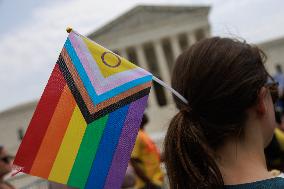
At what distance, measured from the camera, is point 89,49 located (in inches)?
68.1

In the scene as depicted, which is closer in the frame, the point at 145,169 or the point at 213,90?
the point at 213,90

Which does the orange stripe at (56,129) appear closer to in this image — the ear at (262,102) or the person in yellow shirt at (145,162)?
the ear at (262,102)

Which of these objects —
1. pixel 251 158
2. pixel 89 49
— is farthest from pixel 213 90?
pixel 89 49

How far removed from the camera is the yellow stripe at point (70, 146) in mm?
1666

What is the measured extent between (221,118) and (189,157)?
16 centimetres

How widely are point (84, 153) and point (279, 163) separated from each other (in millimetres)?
2913

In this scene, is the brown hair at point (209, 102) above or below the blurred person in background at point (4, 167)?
above

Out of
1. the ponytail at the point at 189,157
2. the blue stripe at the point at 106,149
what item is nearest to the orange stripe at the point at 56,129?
the blue stripe at the point at 106,149

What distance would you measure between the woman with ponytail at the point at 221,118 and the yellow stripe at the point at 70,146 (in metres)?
0.30

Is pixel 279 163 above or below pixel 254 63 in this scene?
below

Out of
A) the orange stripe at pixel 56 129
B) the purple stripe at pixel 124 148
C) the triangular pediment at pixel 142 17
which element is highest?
the orange stripe at pixel 56 129

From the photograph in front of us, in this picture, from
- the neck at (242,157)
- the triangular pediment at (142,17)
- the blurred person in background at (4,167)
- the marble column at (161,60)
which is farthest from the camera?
the marble column at (161,60)

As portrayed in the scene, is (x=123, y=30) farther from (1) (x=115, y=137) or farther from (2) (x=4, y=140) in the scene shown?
(1) (x=115, y=137)

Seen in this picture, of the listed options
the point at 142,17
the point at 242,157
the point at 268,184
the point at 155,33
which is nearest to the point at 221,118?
the point at 242,157
